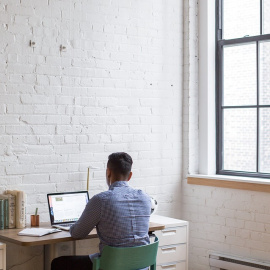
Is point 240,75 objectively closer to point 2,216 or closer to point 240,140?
point 240,140

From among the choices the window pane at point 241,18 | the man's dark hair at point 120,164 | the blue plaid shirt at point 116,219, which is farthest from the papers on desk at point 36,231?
the window pane at point 241,18

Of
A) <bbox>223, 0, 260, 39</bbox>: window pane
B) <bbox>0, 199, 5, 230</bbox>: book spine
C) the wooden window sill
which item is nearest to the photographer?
<bbox>0, 199, 5, 230</bbox>: book spine

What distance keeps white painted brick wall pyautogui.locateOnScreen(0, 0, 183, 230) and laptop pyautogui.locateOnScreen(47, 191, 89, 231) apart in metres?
0.22

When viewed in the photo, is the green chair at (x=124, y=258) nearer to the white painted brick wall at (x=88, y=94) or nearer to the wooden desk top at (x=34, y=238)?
the wooden desk top at (x=34, y=238)

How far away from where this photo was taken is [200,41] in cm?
568

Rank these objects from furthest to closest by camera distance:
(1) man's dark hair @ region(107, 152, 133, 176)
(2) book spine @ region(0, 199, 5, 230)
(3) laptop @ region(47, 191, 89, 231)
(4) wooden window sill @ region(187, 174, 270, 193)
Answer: (4) wooden window sill @ region(187, 174, 270, 193)
(3) laptop @ region(47, 191, 89, 231)
(2) book spine @ region(0, 199, 5, 230)
(1) man's dark hair @ region(107, 152, 133, 176)

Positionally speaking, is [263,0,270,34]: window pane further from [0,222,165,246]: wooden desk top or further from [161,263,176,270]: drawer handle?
[0,222,165,246]: wooden desk top

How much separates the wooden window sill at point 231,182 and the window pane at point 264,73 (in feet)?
2.39

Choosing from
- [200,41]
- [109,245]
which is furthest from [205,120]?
[109,245]

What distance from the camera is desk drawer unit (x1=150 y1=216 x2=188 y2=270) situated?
4.88 metres

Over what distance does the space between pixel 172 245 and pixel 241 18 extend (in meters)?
2.21

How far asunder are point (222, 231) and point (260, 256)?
443mm

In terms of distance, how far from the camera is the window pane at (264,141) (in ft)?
17.2

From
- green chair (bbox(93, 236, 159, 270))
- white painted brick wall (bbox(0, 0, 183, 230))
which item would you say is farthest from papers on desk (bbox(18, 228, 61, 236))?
green chair (bbox(93, 236, 159, 270))
